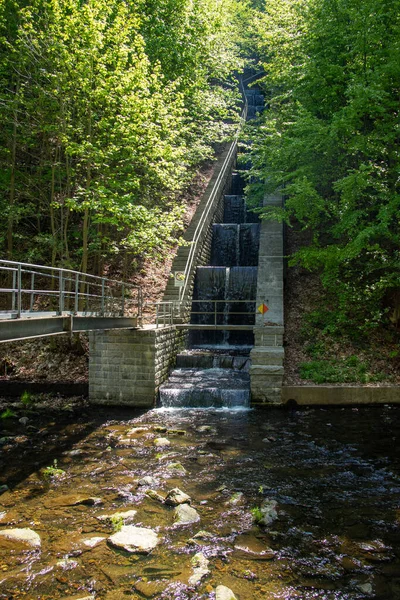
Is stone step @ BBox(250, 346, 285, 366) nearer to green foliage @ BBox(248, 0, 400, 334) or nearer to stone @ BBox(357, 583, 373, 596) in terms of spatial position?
green foliage @ BBox(248, 0, 400, 334)

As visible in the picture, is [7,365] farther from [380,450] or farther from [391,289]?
[391,289]

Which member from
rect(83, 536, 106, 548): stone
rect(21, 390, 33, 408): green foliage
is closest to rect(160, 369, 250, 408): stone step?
rect(21, 390, 33, 408): green foliage

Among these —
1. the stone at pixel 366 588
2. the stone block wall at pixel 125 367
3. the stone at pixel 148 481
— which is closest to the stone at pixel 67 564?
the stone at pixel 148 481

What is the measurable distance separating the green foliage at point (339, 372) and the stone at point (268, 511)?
656cm

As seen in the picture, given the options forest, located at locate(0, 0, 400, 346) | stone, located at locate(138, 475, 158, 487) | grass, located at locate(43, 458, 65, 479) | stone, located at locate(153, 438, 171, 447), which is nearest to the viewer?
stone, located at locate(138, 475, 158, 487)

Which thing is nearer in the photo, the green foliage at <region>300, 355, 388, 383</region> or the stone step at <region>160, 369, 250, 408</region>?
the green foliage at <region>300, 355, 388, 383</region>

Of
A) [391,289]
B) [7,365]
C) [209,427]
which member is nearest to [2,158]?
[7,365]

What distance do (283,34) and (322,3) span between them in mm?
2546

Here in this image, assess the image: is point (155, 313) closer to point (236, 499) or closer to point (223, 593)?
point (236, 499)

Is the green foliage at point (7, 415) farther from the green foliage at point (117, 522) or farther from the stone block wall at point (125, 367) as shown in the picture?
the green foliage at point (117, 522)

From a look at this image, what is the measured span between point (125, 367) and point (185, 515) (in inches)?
287

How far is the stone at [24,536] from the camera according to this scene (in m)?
5.32

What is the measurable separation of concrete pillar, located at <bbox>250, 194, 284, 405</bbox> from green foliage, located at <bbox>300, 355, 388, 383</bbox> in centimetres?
98

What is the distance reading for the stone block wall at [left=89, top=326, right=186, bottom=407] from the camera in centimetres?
1277
